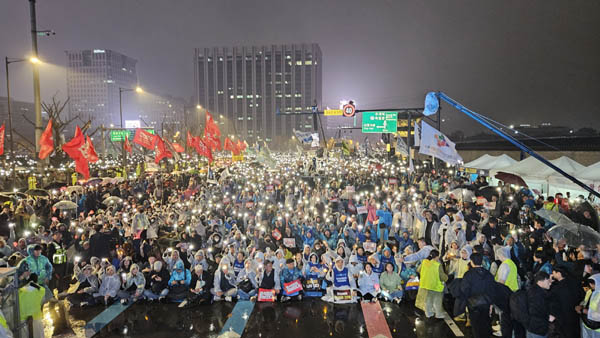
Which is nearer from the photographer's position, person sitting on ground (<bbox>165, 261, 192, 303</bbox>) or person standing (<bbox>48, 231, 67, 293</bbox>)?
person sitting on ground (<bbox>165, 261, 192, 303</bbox>)

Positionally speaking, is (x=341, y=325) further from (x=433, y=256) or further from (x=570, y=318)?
(x=570, y=318)

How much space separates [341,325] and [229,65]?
161 meters

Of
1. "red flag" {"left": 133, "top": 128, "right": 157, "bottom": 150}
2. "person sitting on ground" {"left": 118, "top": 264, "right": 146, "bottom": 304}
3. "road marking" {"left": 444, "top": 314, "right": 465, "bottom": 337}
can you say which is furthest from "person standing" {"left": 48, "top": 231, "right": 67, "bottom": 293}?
"red flag" {"left": 133, "top": 128, "right": 157, "bottom": 150}

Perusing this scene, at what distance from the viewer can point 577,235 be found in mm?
7402

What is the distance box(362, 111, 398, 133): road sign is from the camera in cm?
2591

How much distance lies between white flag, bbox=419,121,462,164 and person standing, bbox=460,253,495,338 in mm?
4380

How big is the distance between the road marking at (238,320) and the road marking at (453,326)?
13.8ft

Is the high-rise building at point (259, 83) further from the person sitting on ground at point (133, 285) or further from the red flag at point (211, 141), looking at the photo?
the person sitting on ground at point (133, 285)

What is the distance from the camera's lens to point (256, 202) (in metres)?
15.7

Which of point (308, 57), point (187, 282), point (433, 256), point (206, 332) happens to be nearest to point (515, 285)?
point (433, 256)

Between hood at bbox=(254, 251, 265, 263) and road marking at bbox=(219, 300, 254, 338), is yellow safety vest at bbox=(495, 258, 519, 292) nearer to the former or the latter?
road marking at bbox=(219, 300, 254, 338)

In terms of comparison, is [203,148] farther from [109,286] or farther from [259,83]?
[259,83]

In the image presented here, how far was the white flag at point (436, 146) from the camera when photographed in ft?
33.4

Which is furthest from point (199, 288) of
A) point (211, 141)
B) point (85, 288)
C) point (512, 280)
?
point (211, 141)
